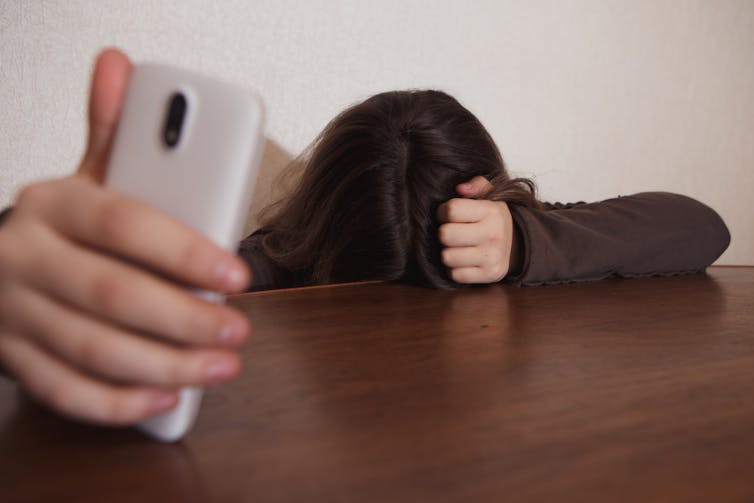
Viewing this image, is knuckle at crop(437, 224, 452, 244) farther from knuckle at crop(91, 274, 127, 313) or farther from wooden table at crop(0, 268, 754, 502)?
knuckle at crop(91, 274, 127, 313)

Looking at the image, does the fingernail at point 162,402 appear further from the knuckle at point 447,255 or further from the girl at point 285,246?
the knuckle at point 447,255

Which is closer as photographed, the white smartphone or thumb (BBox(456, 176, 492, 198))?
the white smartphone

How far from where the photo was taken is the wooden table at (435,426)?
0.21m

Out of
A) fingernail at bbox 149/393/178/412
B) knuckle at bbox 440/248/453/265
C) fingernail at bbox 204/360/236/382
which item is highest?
fingernail at bbox 204/360/236/382

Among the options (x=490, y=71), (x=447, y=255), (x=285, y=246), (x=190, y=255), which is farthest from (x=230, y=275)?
(x=490, y=71)

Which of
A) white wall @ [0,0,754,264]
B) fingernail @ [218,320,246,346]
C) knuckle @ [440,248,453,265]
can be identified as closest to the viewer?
fingernail @ [218,320,246,346]

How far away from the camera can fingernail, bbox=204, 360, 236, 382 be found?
201mm

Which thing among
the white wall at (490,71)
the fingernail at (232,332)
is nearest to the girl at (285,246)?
the fingernail at (232,332)

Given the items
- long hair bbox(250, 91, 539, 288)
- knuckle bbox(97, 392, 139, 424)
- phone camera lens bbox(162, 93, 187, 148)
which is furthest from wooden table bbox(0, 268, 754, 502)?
long hair bbox(250, 91, 539, 288)

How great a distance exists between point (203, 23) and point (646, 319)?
2.37 ft

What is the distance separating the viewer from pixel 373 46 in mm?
1007

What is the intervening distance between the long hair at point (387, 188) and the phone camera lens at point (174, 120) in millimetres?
449

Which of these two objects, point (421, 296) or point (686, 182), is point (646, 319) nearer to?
point (421, 296)

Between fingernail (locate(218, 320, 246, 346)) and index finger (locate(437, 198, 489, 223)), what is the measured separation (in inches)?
18.9
